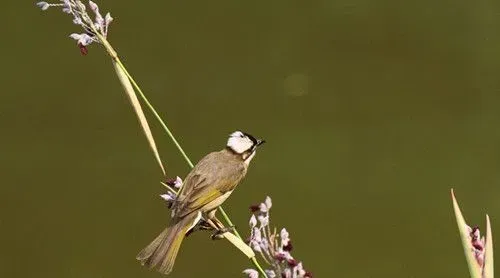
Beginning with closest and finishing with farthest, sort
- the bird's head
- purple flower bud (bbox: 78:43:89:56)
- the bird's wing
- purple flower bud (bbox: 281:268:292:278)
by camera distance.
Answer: purple flower bud (bbox: 281:268:292:278)
purple flower bud (bbox: 78:43:89:56)
the bird's wing
the bird's head

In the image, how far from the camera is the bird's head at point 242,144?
1183 millimetres

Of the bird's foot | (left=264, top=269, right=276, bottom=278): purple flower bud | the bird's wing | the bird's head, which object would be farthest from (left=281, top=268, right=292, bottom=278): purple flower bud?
the bird's head

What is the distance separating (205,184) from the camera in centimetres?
106

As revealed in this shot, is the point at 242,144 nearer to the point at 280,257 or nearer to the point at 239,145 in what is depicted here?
the point at 239,145

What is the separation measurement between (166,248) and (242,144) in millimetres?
292

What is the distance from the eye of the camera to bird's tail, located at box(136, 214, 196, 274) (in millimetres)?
907

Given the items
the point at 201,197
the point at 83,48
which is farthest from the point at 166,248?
the point at 83,48

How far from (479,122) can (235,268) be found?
83cm

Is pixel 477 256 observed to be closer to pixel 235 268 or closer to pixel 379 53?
pixel 235 268

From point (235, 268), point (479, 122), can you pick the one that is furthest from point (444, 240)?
point (235, 268)

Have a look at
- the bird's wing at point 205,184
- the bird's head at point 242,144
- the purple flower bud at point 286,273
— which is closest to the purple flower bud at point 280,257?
the purple flower bud at point 286,273

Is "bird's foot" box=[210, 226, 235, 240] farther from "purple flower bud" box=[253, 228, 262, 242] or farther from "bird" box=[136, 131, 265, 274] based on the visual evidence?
"purple flower bud" box=[253, 228, 262, 242]

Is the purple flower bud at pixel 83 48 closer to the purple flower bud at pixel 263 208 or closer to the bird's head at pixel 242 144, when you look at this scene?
the purple flower bud at pixel 263 208

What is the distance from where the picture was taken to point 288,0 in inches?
117
